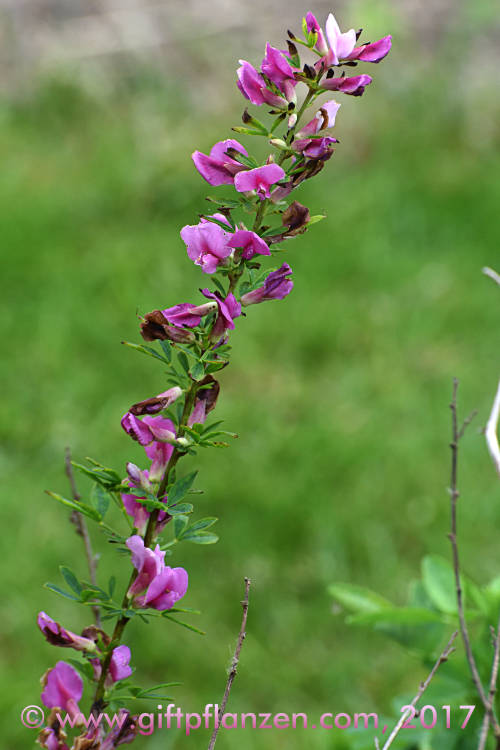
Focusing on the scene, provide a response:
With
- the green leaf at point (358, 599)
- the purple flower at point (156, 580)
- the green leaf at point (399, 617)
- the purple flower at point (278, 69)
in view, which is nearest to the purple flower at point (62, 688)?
the purple flower at point (156, 580)

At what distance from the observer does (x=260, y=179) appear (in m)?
0.88

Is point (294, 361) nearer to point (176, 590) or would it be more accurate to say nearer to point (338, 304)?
point (338, 304)

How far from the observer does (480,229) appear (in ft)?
16.3

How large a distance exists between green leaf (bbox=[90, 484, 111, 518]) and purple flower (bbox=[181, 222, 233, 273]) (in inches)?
11.8

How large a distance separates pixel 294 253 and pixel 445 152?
1449 millimetres

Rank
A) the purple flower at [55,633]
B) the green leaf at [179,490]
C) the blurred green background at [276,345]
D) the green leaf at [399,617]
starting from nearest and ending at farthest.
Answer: the purple flower at [55,633] → the green leaf at [179,490] → the green leaf at [399,617] → the blurred green background at [276,345]

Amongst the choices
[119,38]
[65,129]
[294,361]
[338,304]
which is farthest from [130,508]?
[119,38]

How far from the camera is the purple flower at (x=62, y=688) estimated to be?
909 millimetres

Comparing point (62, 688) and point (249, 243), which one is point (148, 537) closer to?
point (62, 688)

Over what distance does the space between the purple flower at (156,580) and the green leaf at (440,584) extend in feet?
3.12

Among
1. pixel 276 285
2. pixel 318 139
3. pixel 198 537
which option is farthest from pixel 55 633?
pixel 318 139

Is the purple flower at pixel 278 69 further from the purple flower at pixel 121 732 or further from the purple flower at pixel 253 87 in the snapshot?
the purple flower at pixel 121 732

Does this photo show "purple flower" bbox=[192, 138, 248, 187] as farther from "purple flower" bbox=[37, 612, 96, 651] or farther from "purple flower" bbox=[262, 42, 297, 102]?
"purple flower" bbox=[37, 612, 96, 651]

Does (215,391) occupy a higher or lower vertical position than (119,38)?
lower
